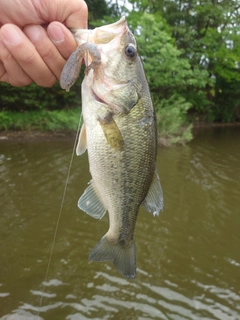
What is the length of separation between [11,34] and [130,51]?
0.71 meters

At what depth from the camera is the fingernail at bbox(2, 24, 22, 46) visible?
1.82 m

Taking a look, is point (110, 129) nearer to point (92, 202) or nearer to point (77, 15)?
point (92, 202)

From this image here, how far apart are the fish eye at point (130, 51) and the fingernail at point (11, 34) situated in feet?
2.13

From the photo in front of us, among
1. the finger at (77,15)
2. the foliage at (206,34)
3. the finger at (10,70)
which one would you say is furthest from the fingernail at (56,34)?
the foliage at (206,34)

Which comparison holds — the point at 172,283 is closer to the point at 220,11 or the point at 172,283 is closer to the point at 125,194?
the point at 125,194

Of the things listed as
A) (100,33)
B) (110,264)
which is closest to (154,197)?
(100,33)

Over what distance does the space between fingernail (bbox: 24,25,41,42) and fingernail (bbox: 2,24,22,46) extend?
71 mm

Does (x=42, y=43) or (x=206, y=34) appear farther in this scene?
(x=206, y=34)

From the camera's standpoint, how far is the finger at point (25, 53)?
5.99 feet

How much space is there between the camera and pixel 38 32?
189 centimetres

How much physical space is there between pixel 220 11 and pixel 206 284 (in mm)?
24123

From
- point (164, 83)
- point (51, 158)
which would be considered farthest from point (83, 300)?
point (164, 83)

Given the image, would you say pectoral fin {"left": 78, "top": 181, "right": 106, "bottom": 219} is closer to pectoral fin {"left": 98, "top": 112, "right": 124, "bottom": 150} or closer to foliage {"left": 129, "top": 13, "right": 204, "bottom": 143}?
pectoral fin {"left": 98, "top": 112, "right": 124, "bottom": 150}

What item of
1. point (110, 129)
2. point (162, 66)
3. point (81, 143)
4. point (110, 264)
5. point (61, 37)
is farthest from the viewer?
point (162, 66)
